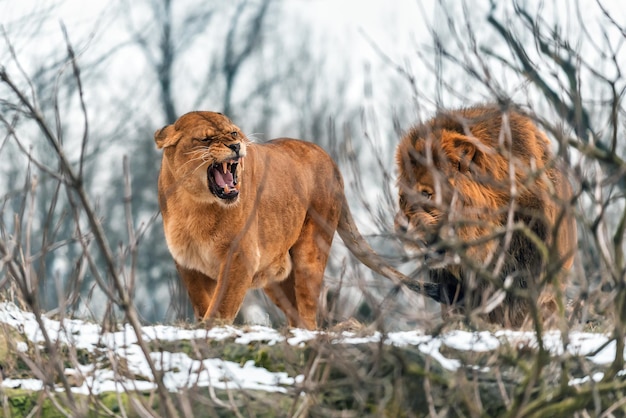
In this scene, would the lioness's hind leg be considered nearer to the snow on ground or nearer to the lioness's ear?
the lioness's ear

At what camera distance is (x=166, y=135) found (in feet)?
23.4

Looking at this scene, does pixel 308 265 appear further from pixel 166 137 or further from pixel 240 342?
pixel 240 342

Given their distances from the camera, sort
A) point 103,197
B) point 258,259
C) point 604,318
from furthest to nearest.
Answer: point 103,197 < point 258,259 < point 604,318

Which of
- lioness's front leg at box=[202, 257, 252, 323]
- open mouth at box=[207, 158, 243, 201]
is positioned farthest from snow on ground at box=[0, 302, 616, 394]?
open mouth at box=[207, 158, 243, 201]

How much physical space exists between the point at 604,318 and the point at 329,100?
2289 centimetres

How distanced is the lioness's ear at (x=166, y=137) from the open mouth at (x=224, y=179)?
0.29 meters

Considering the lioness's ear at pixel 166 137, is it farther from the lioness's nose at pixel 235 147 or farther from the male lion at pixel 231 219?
the lioness's nose at pixel 235 147

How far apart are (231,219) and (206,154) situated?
54 centimetres

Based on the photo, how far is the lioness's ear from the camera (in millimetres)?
7030

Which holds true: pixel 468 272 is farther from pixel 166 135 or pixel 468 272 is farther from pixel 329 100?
pixel 329 100

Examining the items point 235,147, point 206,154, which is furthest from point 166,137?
point 235,147

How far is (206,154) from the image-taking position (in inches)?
268

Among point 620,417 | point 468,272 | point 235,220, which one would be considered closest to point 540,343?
point 468,272

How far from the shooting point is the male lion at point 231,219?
6930mm
